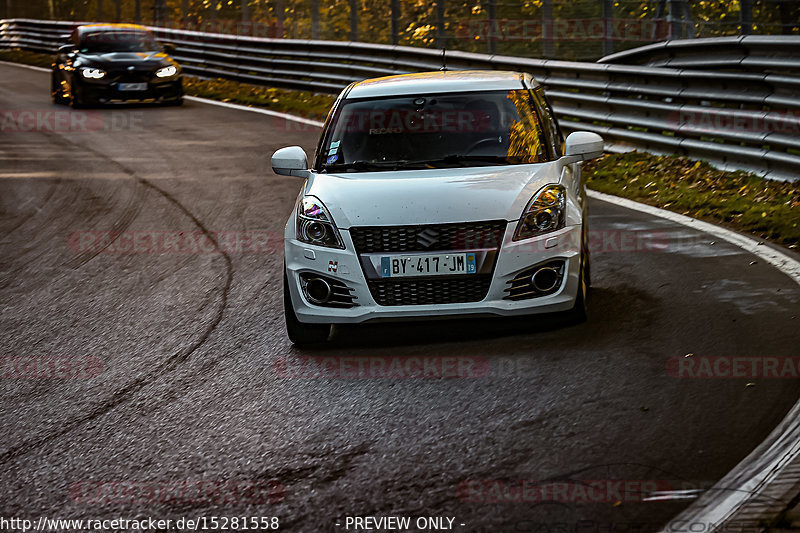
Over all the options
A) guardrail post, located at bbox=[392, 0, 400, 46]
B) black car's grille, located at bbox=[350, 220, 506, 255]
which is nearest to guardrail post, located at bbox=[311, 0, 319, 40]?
guardrail post, located at bbox=[392, 0, 400, 46]

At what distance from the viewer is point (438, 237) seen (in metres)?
6.32

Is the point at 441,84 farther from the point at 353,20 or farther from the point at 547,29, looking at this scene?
the point at 353,20

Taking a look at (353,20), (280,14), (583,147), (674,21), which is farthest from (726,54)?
(280,14)

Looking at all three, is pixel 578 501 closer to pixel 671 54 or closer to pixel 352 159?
pixel 352 159

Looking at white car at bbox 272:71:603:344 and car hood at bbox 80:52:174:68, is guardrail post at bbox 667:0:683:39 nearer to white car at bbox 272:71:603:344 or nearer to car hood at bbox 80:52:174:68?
white car at bbox 272:71:603:344

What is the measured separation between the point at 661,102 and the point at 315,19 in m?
12.4

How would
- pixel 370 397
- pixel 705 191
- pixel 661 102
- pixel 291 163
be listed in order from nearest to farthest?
1. pixel 370 397
2. pixel 291 163
3. pixel 705 191
4. pixel 661 102

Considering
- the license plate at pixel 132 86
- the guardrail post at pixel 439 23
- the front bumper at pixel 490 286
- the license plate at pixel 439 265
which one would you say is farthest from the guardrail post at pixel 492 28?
the license plate at pixel 439 265

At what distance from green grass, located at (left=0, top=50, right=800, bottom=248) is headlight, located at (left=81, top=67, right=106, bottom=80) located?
12093 mm

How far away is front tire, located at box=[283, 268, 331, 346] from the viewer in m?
6.63

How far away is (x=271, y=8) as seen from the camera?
2672 centimetres

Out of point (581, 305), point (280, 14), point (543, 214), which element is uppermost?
point (280, 14)

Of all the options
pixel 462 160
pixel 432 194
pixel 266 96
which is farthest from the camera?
pixel 266 96

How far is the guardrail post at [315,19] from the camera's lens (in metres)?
23.7
